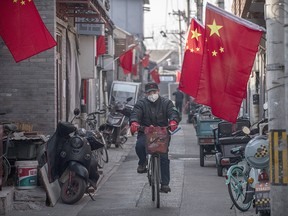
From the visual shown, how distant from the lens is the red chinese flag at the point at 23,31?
11.4 metres

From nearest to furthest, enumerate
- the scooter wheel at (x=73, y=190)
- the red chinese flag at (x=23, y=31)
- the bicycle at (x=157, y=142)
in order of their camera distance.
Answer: the bicycle at (x=157, y=142) < the red chinese flag at (x=23, y=31) < the scooter wheel at (x=73, y=190)

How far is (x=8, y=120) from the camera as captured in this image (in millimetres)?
14812

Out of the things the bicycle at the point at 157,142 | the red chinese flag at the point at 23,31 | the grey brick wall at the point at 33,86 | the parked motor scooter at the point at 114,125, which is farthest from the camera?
the parked motor scooter at the point at 114,125

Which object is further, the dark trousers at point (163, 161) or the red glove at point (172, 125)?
the dark trousers at point (163, 161)

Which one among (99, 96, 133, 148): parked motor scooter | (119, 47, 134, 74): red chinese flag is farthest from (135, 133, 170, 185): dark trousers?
(119, 47, 134, 74): red chinese flag

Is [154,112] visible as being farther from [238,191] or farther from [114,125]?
[114,125]

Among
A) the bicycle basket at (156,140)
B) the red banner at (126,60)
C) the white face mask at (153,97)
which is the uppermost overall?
the red banner at (126,60)

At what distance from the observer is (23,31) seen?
1142cm

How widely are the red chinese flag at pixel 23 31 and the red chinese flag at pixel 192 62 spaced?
387 cm

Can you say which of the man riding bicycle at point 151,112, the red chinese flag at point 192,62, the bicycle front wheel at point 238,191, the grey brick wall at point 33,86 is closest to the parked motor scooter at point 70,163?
the man riding bicycle at point 151,112

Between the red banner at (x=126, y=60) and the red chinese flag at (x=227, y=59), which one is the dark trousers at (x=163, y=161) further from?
the red banner at (x=126, y=60)

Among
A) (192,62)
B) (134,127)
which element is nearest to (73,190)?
(134,127)

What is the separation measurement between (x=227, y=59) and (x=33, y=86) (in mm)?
4705

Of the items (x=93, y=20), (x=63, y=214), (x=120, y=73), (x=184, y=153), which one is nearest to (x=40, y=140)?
(x=63, y=214)
